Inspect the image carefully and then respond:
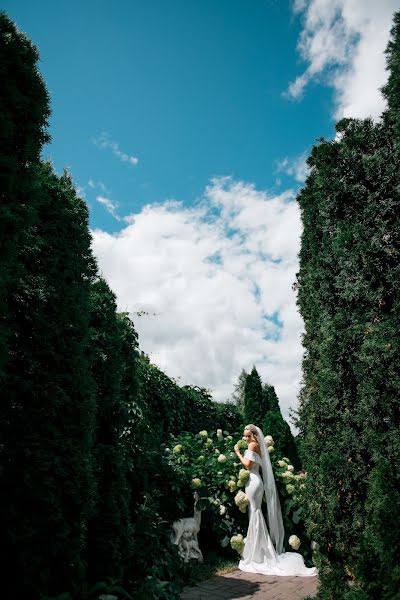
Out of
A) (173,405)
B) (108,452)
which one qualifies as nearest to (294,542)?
→ (173,405)

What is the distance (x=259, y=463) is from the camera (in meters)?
7.20

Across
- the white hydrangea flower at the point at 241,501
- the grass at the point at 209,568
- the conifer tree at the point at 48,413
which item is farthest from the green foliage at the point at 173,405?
the conifer tree at the point at 48,413

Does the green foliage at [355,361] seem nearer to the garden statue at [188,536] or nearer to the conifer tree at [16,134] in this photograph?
the conifer tree at [16,134]

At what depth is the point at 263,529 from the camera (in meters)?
6.71

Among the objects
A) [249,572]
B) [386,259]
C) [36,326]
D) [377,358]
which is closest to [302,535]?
[249,572]

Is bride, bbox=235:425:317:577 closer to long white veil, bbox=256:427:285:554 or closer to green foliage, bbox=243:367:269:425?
long white veil, bbox=256:427:285:554

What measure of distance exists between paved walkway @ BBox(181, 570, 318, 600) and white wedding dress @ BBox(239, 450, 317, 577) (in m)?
0.20

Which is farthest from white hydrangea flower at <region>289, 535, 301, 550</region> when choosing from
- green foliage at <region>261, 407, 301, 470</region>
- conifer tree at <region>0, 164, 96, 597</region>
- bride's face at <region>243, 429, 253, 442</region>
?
green foliage at <region>261, 407, 301, 470</region>

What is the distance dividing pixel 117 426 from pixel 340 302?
282 cm

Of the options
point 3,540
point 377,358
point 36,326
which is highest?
point 36,326

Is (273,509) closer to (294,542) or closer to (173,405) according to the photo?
(294,542)

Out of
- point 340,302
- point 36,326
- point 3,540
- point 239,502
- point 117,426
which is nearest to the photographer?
point 3,540

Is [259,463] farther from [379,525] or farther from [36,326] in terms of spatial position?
[36,326]

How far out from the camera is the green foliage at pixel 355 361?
11.2ft
